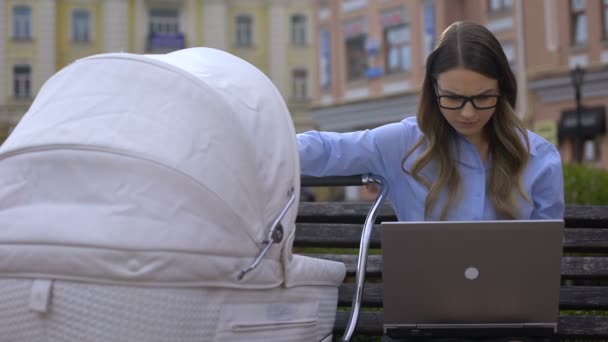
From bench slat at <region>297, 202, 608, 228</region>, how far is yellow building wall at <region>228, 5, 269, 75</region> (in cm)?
4648

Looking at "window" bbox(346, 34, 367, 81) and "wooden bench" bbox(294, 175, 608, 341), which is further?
"window" bbox(346, 34, 367, 81)

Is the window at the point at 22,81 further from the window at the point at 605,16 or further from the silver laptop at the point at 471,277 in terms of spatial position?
the silver laptop at the point at 471,277

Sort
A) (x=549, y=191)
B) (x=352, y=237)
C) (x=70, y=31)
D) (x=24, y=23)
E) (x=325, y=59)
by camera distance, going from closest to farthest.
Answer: (x=549, y=191) → (x=352, y=237) → (x=325, y=59) → (x=24, y=23) → (x=70, y=31)

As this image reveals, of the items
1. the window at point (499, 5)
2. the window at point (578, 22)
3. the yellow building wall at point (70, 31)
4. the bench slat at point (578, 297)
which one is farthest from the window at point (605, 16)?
the yellow building wall at point (70, 31)

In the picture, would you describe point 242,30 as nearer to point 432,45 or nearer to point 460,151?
point 432,45

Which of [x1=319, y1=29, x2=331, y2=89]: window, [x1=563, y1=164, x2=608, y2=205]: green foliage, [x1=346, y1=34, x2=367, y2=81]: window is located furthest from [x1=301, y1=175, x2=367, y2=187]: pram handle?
[x1=319, y1=29, x2=331, y2=89]: window

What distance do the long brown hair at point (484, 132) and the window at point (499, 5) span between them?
28.0 m

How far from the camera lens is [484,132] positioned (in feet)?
13.2

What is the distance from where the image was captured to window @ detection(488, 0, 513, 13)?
31281 millimetres

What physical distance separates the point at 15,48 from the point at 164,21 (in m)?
7.20

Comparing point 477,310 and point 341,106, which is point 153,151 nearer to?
point 477,310

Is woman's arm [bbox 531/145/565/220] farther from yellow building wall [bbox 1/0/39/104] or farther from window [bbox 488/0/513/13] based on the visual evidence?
yellow building wall [bbox 1/0/39/104]

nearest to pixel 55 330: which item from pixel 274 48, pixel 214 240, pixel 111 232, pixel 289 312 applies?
pixel 111 232

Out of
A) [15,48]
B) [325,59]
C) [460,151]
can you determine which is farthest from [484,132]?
[15,48]
